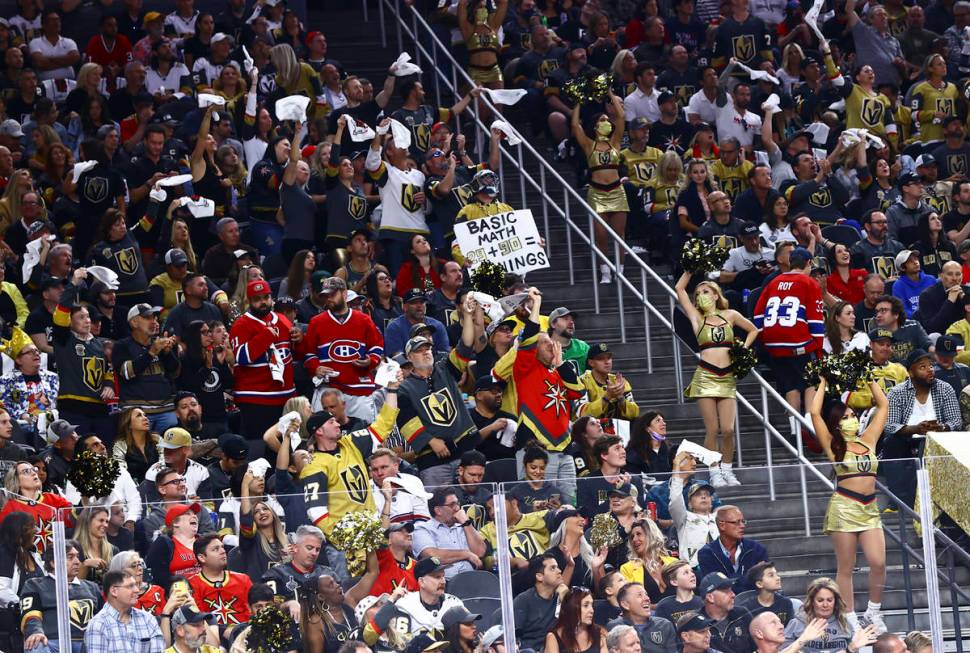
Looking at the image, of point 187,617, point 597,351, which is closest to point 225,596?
point 187,617

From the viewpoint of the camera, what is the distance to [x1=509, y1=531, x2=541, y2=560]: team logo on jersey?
1103 cm

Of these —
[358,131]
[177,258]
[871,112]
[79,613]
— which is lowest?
[79,613]

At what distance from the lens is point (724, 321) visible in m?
15.6

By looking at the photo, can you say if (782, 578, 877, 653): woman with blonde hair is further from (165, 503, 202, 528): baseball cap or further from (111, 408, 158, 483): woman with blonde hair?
(111, 408, 158, 483): woman with blonde hair

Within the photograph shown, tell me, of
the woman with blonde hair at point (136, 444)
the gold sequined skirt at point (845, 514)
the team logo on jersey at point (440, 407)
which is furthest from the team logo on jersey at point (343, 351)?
the gold sequined skirt at point (845, 514)

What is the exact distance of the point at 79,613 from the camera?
10.6 meters

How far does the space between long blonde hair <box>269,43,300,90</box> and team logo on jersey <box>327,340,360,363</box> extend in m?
4.74

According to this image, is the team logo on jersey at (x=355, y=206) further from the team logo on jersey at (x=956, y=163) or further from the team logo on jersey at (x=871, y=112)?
the team logo on jersey at (x=956, y=163)

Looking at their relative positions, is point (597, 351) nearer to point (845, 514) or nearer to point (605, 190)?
point (605, 190)

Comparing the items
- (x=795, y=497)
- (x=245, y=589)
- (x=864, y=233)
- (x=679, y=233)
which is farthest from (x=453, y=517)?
(x=864, y=233)

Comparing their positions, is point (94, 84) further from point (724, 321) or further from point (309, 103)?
point (724, 321)

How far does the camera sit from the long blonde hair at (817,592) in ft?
36.7

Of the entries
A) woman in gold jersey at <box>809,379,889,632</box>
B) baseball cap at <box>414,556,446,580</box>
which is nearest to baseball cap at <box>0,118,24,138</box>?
baseball cap at <box>414,556,446,580</box>

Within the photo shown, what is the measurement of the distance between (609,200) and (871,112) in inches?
153
